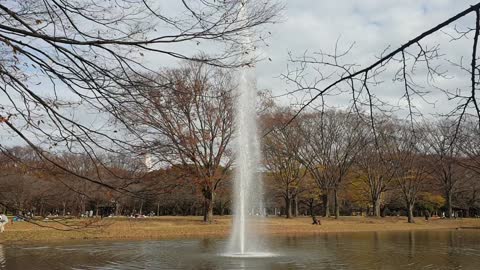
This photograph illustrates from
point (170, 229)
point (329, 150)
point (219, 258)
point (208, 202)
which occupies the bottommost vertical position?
point (219, 258)

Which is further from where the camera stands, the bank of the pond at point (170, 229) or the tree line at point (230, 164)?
the bank of the pond at point (170, 229)

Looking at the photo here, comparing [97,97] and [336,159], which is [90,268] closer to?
[97,97]

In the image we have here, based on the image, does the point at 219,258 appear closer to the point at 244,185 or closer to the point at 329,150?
the point at 244,185

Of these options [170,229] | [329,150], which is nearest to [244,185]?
[170,229]

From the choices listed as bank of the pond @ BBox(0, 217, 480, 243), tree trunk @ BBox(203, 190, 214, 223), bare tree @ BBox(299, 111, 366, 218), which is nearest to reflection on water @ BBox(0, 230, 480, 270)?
bank of the pond @ BBox(0, 217, 480, 243)

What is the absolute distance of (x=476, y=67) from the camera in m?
3.69

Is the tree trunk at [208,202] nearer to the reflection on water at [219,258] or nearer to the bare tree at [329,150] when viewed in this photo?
the bare tree at [329,150]

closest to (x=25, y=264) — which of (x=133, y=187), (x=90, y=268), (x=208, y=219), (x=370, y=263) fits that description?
(x=90, y=268)

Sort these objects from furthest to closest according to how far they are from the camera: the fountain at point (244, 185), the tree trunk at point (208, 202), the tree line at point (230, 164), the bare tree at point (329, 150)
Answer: the bare tree at point (329, 150)
the tree trunk at point (208, 202)
the fountain at point (244, 185)
the tree line at point (230, 164)

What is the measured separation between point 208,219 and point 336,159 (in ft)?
50.9

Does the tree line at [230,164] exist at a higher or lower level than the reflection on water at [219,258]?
higher

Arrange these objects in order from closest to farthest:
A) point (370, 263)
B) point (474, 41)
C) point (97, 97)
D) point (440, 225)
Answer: point (474, 41) < point (97, 97) < point (370, 263) < point (440, 225)

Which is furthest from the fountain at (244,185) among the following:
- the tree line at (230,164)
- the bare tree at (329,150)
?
the bare tree at (329,150)

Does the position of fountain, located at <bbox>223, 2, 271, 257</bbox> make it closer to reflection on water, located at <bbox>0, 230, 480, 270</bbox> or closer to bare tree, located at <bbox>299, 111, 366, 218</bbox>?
reflection on water, located at <bbox>0, 230, 480, 270</bbox>
